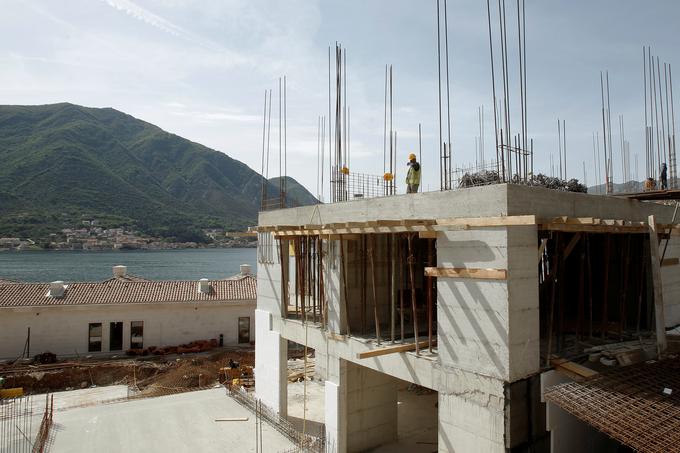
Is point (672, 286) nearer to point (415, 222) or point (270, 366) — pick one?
point (415, 222)

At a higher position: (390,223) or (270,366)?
(390,223)

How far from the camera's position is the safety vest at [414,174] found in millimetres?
13789

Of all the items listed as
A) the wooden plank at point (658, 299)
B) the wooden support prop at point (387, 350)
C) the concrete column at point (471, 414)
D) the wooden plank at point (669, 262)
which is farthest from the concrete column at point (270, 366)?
the wooden plank at point (669, 262)

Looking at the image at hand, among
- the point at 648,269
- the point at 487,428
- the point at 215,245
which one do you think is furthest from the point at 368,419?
the point at 215,245

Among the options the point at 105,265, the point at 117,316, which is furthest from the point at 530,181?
the point at 105,265

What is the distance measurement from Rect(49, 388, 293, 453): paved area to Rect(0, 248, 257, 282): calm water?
8155 centimetres

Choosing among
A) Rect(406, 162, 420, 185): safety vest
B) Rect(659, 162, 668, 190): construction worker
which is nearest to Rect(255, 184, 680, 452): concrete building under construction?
Rect(406, 162, 420, 185): safety vest

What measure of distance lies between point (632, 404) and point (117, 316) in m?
26.8

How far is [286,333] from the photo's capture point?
50.3 feet

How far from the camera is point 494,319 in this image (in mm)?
8742

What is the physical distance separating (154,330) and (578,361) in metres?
24.7

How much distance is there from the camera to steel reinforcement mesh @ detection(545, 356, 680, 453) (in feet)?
23.5

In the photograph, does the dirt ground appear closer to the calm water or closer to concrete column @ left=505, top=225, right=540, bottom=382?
concrete column @ left=505, top=225, right=540, bottom=382

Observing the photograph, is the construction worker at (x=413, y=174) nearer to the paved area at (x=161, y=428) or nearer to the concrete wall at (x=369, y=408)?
the concrete wall at (x=369, y=408)
